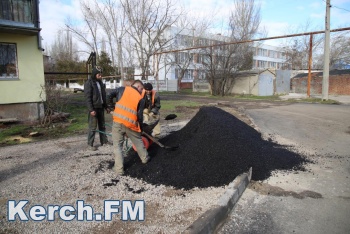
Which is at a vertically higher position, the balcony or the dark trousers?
the balcony

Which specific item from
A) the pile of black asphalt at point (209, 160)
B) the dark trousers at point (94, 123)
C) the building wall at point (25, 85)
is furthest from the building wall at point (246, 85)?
the dark trousers at point (94, 123)

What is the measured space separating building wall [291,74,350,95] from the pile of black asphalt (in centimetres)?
2516

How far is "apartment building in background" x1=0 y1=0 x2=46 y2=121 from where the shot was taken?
29.8ft

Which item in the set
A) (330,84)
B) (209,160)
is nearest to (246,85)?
(330,84)

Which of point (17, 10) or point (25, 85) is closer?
point (17, 10)

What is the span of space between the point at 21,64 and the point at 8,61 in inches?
17.5

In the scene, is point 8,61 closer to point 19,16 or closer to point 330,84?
point 19,16

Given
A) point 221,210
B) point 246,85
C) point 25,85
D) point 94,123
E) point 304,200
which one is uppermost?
point 246,85

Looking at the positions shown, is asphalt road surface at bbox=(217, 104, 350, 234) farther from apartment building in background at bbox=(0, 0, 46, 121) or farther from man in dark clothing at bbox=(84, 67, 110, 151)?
apartment building in background at bbox=(0, 0, 46, 121)

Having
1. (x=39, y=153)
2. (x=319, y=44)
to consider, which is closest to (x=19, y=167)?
(x=39, y=153)

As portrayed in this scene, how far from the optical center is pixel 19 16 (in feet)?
30.3

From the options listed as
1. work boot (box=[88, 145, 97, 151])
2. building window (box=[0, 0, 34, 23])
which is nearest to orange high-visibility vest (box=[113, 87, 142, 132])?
work boot (box=[88, 145, 97, 151])

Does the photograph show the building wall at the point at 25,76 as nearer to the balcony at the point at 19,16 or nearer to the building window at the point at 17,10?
the balcony at the point at 19,16

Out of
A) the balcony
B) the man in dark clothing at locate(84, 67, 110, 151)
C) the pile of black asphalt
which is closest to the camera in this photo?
the pile of black asphalt
